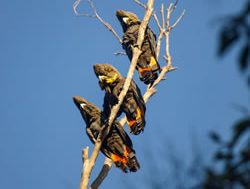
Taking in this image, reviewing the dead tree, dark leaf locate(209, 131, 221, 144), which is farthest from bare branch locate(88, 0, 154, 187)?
dark leaf locate(209, 131, 221, 144)

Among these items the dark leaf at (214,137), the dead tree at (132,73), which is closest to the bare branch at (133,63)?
the dead tree at (132,73)

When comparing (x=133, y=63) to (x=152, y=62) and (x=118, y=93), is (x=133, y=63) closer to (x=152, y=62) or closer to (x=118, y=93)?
(x=118, y=93)

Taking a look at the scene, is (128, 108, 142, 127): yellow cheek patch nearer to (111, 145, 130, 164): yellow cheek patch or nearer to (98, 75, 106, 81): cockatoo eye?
(111, 145, 130, 164): yellow cheek patch

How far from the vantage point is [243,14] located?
3170 millimetres

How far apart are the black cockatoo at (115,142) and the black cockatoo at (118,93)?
0.77 ft

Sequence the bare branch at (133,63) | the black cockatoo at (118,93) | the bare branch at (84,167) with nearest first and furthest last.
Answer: the bare branch at (84,167) → the bare branch at (133,63) → the black cockatoo at (118,93)

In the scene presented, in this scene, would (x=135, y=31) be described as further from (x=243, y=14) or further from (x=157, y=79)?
(x=243, y=14)

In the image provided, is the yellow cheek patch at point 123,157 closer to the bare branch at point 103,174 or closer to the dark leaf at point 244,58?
the bare branch at point 103,174

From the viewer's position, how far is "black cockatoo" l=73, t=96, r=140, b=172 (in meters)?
8.34

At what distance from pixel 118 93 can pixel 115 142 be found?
752 millimetres

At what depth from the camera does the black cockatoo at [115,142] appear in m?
8.34

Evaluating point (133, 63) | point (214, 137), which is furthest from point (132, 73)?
point (214, 137)

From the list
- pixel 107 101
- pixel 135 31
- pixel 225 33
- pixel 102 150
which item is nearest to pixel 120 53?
pixel 135 31

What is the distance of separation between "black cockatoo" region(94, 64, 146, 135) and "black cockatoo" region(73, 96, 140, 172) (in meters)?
0.23
